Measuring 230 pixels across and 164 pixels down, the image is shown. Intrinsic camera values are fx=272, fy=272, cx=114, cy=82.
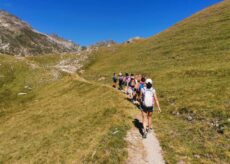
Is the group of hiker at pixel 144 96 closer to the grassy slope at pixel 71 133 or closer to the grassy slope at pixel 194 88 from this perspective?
the grassy slope at pixel 194 88

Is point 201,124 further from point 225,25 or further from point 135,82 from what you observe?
point 225,25

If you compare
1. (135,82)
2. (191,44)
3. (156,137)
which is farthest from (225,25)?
(156,137)

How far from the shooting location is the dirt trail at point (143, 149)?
18422 mm

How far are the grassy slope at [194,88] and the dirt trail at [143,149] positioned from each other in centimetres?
60

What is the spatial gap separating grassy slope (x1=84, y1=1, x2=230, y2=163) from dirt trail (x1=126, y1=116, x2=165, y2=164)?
598 millimetres

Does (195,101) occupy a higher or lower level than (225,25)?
lower

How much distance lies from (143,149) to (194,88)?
17.9m

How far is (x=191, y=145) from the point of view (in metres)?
19.8

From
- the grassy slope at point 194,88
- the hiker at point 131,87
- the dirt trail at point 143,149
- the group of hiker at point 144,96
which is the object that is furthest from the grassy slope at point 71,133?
the grassy slope at point 194,88

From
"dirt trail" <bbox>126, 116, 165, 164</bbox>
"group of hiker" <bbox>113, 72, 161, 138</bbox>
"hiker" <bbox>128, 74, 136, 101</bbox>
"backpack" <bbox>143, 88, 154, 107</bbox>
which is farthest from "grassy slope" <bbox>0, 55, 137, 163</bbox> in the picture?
"backpack" <bbox>143, 88, 154, 107</bbox>

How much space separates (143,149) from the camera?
65.5 feet

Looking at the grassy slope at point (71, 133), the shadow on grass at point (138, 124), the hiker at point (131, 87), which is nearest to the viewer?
the grassy slope at point (71, 133)

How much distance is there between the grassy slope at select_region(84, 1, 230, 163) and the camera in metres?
19.4

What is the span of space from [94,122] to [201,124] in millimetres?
11311
